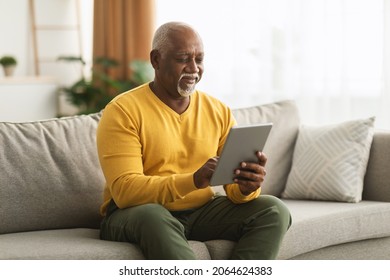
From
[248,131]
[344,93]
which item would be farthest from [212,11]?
[248,131]

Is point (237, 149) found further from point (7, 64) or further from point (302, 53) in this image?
point (7, 64)

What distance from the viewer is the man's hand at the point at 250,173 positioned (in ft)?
7.72

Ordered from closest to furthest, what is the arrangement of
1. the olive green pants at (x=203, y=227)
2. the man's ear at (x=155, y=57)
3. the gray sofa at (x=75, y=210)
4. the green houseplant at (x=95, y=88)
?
the olive green pants at (x=203, y=227), the gray sofa at (x=75, y=210), the man's ear at (x=155, y=57), the green houseplant at (x=95, y=88)

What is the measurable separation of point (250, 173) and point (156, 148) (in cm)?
36

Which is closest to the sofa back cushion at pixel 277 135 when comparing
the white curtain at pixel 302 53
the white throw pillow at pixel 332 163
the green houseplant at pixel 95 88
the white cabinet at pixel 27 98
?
the white throw pillow at pixel 332 163

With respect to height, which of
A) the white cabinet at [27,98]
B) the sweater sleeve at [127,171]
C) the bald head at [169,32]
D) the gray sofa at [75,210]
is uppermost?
the bald head at [169,32]

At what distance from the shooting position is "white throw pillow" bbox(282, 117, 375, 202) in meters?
3.11

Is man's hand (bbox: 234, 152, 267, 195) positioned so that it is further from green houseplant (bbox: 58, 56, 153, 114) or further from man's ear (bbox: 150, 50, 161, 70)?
green houseplant (bbox: 58, 56, 153, 114)

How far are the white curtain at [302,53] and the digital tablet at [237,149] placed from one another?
2.07 meters

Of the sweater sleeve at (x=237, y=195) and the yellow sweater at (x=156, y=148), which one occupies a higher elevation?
the yellow sweater at (x=156, y=148)

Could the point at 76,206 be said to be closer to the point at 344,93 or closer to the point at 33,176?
the point at 33,176

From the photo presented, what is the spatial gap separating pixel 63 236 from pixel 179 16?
307cm

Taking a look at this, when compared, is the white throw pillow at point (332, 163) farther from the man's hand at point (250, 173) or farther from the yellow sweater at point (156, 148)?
the man's hand at point (250, 173)

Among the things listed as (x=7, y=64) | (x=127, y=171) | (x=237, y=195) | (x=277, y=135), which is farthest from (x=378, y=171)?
(x=7, y=64)
